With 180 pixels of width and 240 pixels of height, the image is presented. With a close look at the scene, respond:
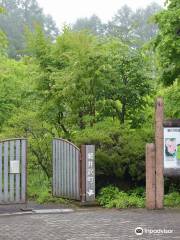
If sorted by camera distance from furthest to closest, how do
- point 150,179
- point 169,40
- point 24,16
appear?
point 24,16, point 169,40, point 150,179

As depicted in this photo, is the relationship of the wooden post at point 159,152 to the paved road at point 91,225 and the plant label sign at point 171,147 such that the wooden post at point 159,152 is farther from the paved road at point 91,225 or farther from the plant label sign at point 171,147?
the paved road at point 91,225

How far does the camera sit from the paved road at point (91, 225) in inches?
362

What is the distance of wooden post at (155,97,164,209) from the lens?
43.3 ft

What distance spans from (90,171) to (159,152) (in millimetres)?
1998

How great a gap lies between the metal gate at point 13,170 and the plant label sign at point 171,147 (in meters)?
3.70

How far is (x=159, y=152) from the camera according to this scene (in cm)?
1333

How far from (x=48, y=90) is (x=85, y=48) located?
2029mm

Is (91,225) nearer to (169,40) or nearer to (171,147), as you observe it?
(171,147)

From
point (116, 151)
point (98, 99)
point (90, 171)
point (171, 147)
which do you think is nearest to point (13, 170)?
point (90, 171)

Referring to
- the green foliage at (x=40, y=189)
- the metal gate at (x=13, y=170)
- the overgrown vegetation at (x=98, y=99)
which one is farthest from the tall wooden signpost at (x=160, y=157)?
the metal gate at (x=13, y=170)

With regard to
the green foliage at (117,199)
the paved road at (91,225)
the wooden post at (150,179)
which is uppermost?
the wooden post at (150,179)

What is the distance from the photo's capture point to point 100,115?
16.8 m

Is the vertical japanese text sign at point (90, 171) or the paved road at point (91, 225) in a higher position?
the vertical japanese text sign at point (90, 171)

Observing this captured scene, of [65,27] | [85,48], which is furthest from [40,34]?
[85,48]
